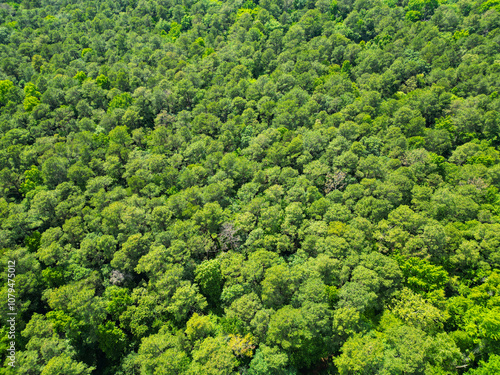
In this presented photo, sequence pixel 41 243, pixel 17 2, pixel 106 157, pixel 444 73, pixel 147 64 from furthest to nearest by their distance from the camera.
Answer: pixel 17 2 < pixel 147 64 < pixel 444 73 < pixel 106 157 < pixel 41 243

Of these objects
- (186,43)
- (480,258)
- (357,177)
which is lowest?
(480,258)

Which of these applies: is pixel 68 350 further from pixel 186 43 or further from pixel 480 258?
pixel 186 43

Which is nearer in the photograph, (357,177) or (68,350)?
(68,350)

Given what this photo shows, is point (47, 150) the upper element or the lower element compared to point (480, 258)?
upper

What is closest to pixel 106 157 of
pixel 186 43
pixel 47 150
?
pixel 47 150

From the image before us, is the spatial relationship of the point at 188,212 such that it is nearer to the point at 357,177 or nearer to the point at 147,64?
the point at 357,177

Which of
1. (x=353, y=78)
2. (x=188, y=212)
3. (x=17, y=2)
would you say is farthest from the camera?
(x=17, y=2)
